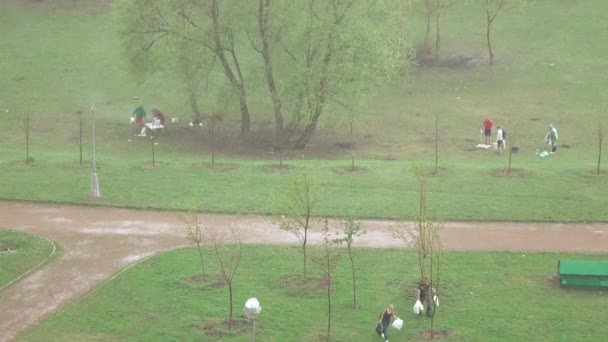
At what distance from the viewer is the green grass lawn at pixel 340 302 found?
21.3 meters

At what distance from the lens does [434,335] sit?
21.3m

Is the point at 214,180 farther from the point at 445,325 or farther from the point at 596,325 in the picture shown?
the point at 596,325

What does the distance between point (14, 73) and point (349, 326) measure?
39077 millimetres

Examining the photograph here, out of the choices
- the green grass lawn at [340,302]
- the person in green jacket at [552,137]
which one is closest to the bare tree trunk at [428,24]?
the person in green jacket at [552,137]

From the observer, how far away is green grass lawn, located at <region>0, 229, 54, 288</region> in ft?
83.0

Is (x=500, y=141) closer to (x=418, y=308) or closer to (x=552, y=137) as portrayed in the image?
(x=552, y=137)

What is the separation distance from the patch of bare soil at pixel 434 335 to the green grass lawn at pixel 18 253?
12127mm

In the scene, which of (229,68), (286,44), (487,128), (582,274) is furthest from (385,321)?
(229,68)

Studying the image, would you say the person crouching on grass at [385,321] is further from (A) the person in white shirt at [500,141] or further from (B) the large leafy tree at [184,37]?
(B) the large leafy tree at [184,37]

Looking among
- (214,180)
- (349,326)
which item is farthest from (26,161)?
(349,326)

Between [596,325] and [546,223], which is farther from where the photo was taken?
[546,223]

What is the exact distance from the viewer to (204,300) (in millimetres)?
23250

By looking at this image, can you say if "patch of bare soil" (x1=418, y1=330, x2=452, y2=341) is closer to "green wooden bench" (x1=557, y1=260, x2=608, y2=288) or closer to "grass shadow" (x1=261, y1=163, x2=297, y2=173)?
"green wooden bench" (x1=557, y1=260, x2=608, y2=288)

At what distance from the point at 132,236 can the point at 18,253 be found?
380 cm
